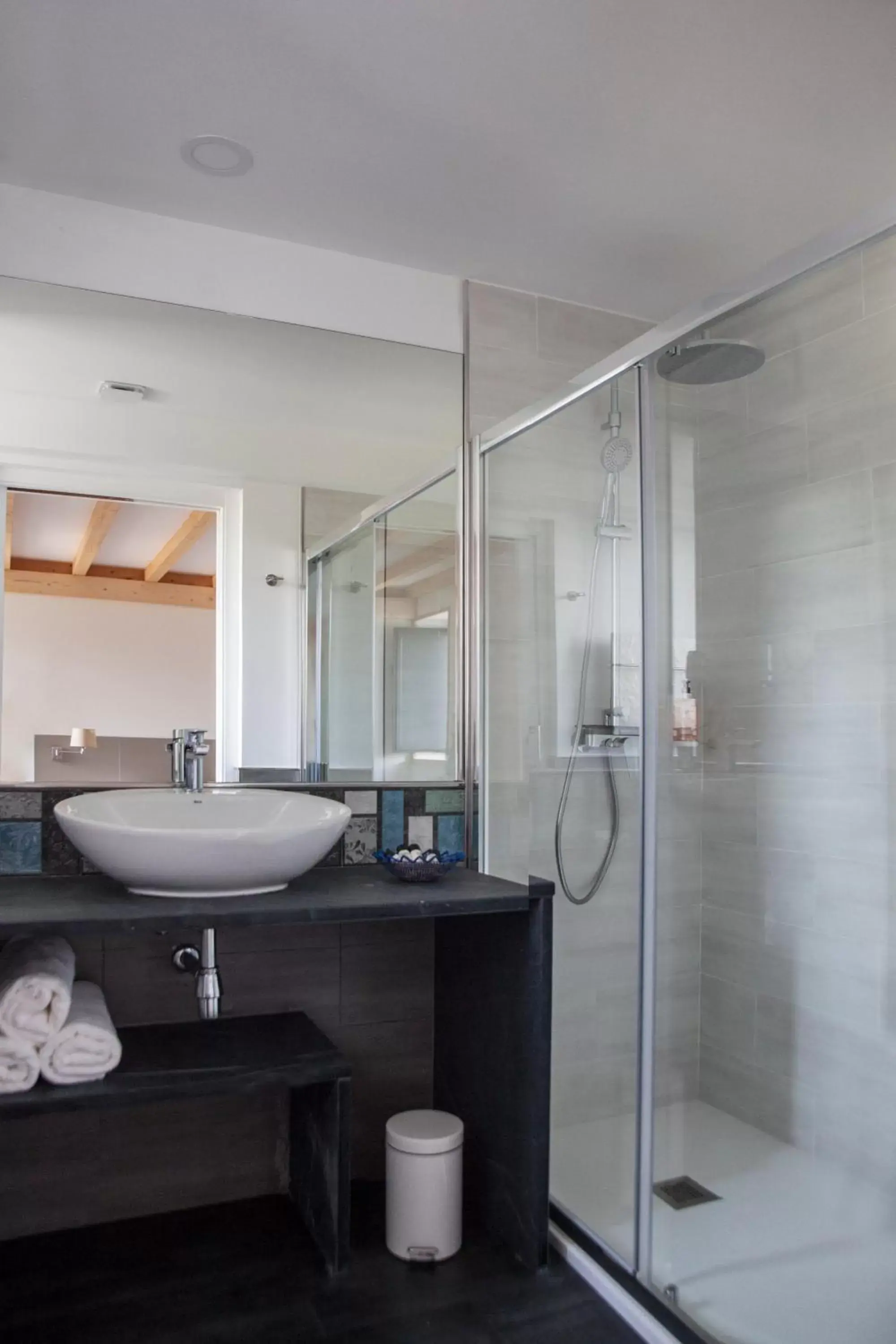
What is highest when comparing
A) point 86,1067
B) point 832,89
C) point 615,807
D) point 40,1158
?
point 832,89

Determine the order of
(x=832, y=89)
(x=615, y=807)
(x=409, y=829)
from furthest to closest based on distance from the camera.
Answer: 1. (x=409, y=829)
2. (x=615, y=807)
3. (x=832, y=89)

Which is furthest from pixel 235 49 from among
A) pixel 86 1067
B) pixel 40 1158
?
pixel 40 1158

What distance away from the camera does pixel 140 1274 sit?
200 cm

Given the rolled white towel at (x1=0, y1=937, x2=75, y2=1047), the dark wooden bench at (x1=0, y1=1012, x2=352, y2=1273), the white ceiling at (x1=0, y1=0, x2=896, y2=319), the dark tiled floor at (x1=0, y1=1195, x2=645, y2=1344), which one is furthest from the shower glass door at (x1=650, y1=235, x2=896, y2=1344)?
the rolled white towel at (x1=0, y1=937, x2=75, y2=1047)

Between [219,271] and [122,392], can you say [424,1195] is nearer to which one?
[122,392]

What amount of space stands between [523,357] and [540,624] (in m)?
0.79

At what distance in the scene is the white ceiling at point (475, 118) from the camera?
1.78 m

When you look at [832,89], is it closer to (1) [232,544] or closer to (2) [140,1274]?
(1) [232,544]

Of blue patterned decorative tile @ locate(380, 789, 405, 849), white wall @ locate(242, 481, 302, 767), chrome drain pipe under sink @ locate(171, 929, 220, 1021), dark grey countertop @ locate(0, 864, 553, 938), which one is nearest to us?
dark grey countertop @ locate(0, 864, 553, 938)

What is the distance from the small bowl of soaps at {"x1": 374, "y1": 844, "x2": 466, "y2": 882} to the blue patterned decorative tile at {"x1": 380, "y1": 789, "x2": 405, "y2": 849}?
26 cm

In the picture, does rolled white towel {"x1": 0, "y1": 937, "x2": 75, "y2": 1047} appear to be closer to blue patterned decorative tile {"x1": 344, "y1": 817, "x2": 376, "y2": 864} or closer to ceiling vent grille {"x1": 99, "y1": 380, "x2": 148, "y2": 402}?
blue patterned decorative tile {"x1": 344, "y1": 817, "x2": 376, "y2": 864}

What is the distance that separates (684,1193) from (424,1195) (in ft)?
1.73

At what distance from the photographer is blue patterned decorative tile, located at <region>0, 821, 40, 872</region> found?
2.15 metres

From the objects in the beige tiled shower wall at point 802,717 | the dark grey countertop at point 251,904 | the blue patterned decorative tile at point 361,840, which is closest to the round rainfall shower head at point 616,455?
the beige tiled shower wall at point 802,717
